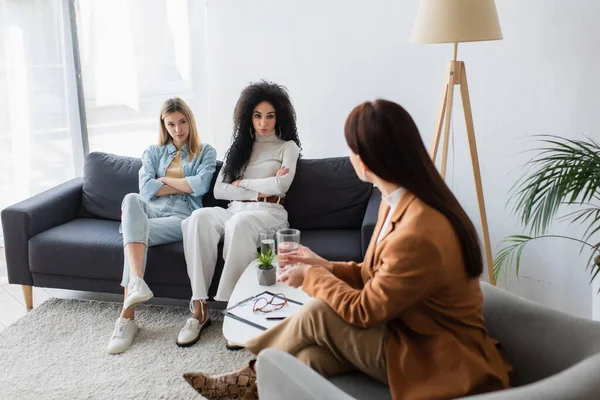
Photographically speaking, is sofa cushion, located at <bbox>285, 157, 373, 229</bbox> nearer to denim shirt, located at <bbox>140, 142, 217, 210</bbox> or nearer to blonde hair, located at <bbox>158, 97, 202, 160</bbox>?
denim shirt, located at <bbox>140, 142, 217, 210</bbox>

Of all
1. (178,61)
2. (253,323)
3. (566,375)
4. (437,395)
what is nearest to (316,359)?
(437,395)

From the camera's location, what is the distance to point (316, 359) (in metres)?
1.85

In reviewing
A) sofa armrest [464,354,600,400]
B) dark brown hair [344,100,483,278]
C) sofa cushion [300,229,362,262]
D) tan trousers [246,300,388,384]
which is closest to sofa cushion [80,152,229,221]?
sofa cushion [300,229,362,262]

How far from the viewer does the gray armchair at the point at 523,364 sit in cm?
152

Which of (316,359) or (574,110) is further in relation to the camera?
(574,110)

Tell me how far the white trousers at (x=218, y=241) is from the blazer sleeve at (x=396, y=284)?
54.6 inches

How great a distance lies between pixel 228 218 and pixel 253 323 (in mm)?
1161

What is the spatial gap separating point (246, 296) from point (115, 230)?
1.29 m

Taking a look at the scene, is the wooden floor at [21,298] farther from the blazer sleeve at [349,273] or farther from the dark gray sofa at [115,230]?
the blazer sleeve at [349,273]

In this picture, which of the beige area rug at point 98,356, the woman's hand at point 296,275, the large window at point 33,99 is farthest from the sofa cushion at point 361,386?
the large window at point 33,99

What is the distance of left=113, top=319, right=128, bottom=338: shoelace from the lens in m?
3.09

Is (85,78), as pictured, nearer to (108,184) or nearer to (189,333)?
(108,184)

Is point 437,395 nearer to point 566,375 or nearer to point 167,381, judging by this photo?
point 566,375

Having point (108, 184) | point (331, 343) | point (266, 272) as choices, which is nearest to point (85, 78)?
point (108, 184)
